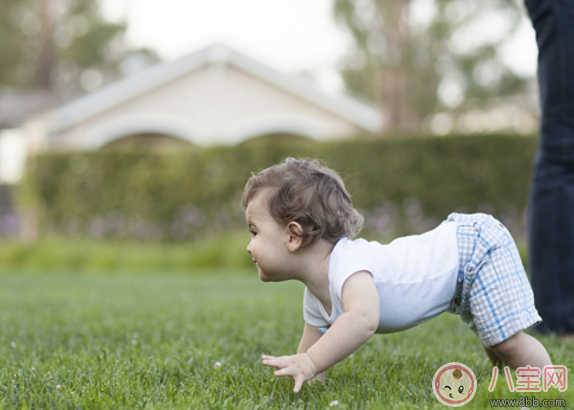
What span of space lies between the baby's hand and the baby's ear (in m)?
0.39

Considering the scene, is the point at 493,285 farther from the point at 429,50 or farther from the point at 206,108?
the point at 429,50

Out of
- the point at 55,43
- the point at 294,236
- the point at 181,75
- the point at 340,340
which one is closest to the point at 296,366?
the point at 340,340

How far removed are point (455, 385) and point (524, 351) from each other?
0.45m

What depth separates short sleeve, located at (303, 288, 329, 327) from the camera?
2186mm

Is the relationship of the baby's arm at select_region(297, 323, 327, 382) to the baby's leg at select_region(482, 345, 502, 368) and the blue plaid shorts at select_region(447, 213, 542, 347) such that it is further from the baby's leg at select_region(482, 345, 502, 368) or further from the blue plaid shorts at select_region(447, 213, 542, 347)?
the baby's leg at select_region(482, 345, 502, 368)

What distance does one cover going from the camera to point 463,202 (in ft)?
34.6

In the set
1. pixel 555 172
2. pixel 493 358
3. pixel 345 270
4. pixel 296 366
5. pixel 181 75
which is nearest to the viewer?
pixel 296 366

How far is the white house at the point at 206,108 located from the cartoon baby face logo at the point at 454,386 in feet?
47.9

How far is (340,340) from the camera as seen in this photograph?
181cm

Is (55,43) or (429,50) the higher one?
(55,43)

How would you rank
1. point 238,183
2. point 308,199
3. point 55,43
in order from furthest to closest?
point 55,43 → point 238,183 → point 308,199

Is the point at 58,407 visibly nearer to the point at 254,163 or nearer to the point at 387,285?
the point at 387,285

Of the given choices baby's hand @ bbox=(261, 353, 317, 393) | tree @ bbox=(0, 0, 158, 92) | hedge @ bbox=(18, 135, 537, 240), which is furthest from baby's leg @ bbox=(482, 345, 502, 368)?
tree @ bbox=(0, 0, 158, 92)

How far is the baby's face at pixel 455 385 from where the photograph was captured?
1726 mm
